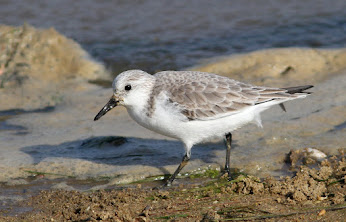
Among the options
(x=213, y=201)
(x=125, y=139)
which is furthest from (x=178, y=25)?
(x=213, y=201)

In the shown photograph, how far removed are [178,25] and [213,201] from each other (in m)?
7.62

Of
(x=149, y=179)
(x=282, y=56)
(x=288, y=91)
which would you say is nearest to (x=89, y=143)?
(x=149, y=179)

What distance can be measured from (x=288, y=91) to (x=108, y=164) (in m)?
2.31

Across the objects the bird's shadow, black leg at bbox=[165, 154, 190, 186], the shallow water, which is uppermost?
the shallow water

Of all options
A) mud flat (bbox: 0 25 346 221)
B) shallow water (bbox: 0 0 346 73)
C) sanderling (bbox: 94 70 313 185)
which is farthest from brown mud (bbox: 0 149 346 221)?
shallow water (bbox: 0 0 346 73)

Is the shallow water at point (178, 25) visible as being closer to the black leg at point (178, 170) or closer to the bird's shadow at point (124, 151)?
the bird's shadow at point (124, 151)

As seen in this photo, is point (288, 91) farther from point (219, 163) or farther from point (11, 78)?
point (11, 78)

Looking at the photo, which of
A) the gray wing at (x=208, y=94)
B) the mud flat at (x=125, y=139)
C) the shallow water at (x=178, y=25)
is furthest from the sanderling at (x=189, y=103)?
the shallow water at (x=178, y=25)

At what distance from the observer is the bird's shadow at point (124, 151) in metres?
6.14

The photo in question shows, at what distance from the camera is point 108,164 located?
6.09m

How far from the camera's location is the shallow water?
1043cm

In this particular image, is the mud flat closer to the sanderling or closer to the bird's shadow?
the bird's shadow

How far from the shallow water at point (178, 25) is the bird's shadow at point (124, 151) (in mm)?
3390

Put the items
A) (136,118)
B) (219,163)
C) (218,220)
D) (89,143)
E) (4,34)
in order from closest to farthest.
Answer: (218,220) < (136,118) < (219,163) < (89,143) < (4,34)
